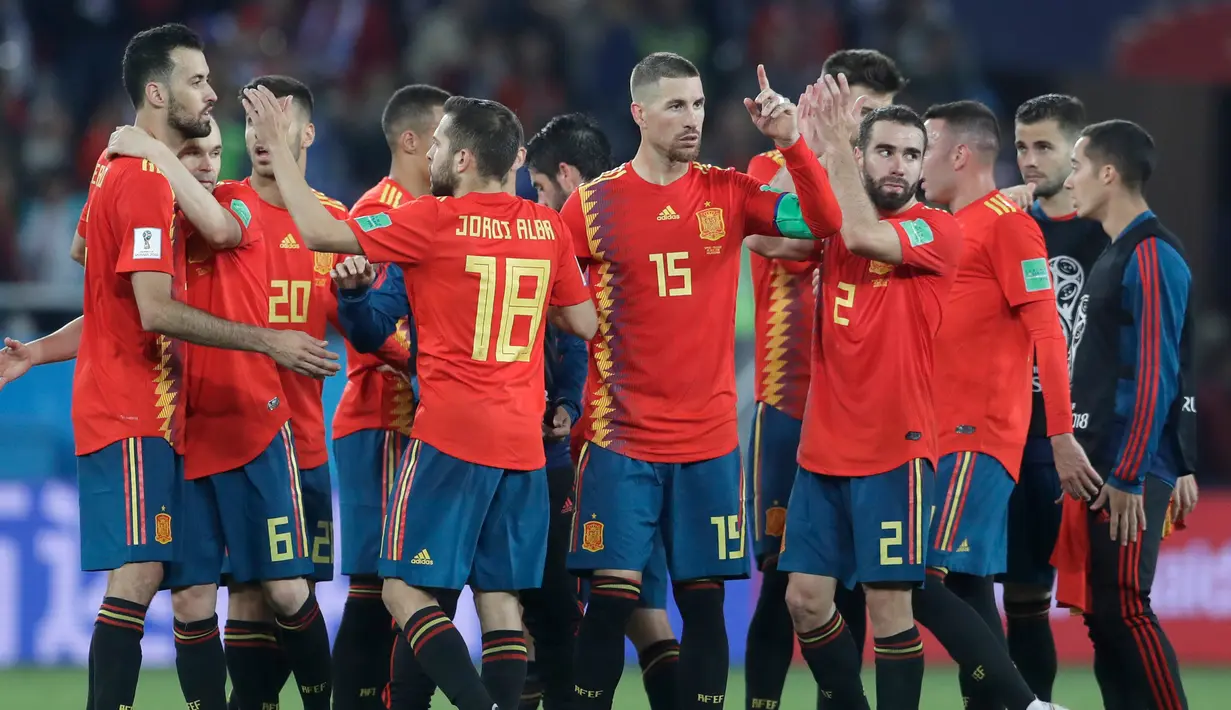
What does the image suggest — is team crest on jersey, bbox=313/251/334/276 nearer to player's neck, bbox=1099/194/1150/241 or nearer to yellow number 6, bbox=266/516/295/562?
yellow number 6, bbox=266/516/295/562

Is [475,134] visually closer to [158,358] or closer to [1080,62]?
[158,358]

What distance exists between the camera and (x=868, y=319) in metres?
6.54

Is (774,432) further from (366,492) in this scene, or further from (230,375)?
(230,375)

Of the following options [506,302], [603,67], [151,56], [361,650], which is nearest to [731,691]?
[361,650]

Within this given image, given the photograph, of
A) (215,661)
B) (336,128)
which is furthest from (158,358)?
(336,128)

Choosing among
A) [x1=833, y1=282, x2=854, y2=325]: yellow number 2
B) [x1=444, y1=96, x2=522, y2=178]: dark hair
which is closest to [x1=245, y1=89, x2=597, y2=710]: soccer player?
[x1=444, y1=96, x2=522, y2=178]: dark hair

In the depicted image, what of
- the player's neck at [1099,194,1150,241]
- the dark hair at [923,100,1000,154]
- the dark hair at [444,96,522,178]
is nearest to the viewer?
the dark hair at [444,96,522,178]

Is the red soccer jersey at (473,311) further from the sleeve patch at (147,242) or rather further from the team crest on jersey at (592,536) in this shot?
the sleeve patch at (147,242)

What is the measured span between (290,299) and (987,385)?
304 cm

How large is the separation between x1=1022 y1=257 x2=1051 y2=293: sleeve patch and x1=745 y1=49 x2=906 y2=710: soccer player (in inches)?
35.5

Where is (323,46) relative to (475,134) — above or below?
above

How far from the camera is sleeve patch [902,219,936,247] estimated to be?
6.42 m

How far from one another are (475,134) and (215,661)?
2.36 meters

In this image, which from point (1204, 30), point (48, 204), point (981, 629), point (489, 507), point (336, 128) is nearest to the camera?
point (489, 507)
